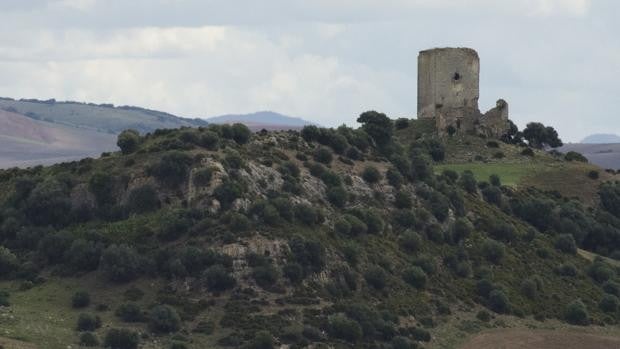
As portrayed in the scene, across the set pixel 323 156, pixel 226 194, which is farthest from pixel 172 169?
pixel 323 156

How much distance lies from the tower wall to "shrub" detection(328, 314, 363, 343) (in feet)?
207

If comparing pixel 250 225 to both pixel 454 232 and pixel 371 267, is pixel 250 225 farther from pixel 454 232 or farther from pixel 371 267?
pixel 454 232

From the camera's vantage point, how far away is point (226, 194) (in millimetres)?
102750

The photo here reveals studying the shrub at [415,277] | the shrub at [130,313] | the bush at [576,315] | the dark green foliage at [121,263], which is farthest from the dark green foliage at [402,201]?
the shrub at [130,313]

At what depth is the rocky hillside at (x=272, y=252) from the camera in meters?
92.2

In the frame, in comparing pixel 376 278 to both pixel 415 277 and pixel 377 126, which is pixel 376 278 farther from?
pixel 377 126

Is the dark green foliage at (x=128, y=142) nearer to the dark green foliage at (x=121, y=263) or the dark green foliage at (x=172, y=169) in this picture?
the dark green foliage at (x=172, y=169)

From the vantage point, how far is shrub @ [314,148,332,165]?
119 m

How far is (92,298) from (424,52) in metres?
69.0

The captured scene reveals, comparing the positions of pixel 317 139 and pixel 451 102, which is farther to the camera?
pixel 451 102

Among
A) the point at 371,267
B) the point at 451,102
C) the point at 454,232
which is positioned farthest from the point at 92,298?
the point at 451,102

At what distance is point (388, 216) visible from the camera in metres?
115

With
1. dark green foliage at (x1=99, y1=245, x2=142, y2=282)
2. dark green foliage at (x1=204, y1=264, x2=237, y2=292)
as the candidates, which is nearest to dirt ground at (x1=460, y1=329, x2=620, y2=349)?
dark green foliage at (x1=204, y1=264, x2=237, y2=292)

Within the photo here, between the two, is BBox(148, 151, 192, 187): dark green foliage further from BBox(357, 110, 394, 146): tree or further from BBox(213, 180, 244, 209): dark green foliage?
BBox(357, 110, 394, 146): tree
